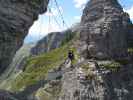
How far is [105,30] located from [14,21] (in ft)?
79.5

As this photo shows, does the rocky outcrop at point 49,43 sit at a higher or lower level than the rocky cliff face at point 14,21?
higher

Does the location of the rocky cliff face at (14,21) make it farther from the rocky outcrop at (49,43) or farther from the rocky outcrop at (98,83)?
the rocky outcrop at (49,43)

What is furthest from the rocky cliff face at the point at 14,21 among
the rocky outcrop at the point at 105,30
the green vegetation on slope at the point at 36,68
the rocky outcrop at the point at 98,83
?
the green vegetation on slope at the point at 36,68

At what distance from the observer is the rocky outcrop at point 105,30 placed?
39.8m

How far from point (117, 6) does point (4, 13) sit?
89.0ft

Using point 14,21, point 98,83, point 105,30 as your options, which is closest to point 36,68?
point 105,30

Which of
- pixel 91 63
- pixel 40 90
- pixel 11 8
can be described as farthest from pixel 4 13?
pixel 40 90

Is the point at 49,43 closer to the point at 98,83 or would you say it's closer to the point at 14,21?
the point at 98,83

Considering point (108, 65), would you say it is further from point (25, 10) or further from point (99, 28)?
point (25, 10)

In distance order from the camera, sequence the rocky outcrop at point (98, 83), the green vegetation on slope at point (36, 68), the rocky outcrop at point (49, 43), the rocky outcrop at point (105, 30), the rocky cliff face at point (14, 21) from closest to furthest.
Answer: the rocky cliff face at point (14, 21)
the rocky outcrop at point (98, 83)
the rocky outcrop at point (105, 30)
the green vegetation on slope at point (36, 68)
the rocky outcrop at point (49, 43)

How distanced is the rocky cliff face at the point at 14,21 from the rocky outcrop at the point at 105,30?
2195 cm

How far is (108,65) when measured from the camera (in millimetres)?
38125

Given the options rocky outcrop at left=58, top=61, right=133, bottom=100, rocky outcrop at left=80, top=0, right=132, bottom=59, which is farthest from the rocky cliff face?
Answer: rocky outcrop at left=80, top=0, right=132, bottom=59

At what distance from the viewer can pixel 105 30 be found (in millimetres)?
40031
